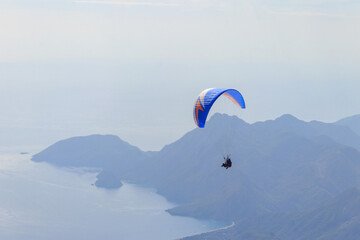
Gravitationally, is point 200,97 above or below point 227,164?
above

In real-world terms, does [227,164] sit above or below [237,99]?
below

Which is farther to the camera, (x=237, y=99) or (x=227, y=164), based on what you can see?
(x=237, y=99)

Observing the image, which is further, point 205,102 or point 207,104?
point 205,102

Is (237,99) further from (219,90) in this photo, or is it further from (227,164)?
(227,164)

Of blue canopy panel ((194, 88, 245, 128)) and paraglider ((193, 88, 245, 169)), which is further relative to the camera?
blue canopy panel ((194, 88, 245, 128))

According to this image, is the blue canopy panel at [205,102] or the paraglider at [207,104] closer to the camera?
the paraglider at [207,104]

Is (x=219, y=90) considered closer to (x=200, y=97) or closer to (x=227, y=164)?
(x=200, y=97)

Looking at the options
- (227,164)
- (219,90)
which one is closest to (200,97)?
(219,90)

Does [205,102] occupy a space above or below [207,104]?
above
